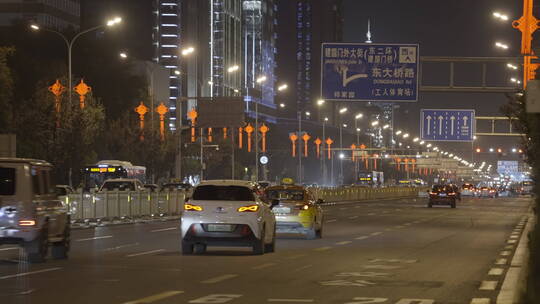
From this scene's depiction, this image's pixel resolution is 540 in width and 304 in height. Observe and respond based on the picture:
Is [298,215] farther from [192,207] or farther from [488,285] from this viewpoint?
[488,285]

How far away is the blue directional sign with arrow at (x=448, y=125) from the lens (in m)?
87.4

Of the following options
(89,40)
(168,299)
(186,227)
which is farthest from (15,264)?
(89,40)

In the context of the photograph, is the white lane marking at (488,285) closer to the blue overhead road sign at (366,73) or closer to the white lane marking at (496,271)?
the white lane marking at (496,271)

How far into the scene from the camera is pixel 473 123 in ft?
286

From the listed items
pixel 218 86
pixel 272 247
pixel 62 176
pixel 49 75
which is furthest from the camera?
pixel 218 86

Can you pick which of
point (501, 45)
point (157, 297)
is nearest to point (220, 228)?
point (157, 297)

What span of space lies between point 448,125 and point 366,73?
42177mm

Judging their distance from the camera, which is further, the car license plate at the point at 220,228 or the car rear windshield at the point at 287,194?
the car rear windshield at the point at 287,194

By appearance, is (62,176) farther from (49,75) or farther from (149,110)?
(149,110)

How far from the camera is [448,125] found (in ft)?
288

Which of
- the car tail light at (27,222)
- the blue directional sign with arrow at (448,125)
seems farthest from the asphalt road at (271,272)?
the blue directional sign with arrow at (448,125)

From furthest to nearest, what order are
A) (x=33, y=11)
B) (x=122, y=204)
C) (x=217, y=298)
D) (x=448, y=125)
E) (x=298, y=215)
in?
(x=33, y=11) < (x=448, y=125) < (x=122, y=204) < (x=298, y=215) < (x=217, y=298)

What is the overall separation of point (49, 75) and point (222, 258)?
64.9 meters

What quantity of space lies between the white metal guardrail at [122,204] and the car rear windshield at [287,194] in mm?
8277
